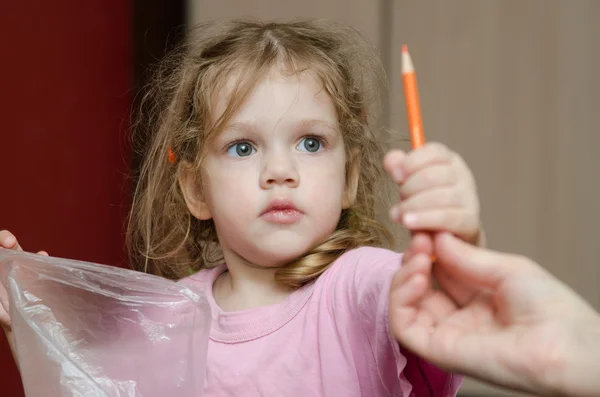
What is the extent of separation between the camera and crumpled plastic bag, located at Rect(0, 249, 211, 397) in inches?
33.3

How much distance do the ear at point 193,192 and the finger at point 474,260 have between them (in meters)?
0.52

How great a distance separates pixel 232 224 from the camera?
984 millimetres

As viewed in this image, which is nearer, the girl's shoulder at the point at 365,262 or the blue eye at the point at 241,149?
the girl's shoulder at the point at 365,262

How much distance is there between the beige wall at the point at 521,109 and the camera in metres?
1.92

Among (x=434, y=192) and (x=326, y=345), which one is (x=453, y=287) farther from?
(x=326, y=345)

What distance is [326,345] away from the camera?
2.93 ft

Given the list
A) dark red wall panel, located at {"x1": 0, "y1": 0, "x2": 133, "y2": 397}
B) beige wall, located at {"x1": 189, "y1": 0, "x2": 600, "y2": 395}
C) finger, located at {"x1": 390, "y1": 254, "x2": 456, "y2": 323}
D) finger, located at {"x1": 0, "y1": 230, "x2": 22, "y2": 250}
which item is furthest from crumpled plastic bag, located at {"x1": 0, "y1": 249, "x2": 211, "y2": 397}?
beige wall, located at {"x1": 189, "y1": 0, "x2": 600, "y2": 395}

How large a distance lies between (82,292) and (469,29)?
133 centimetres

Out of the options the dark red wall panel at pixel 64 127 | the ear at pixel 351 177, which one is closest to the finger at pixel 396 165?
the ear at pixel 351 177

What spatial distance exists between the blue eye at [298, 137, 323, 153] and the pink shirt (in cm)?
14

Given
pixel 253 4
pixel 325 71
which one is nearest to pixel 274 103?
pixel 325 71

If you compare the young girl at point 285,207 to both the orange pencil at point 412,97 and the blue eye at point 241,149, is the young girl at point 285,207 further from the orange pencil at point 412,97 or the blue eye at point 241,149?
the orange pencil at point 412,97

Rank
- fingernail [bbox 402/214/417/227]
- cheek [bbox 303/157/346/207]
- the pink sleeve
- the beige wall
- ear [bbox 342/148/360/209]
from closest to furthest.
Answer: fingernail [bbox 402/214/417/227] → the pink sleeve → cheek [bbox 303/157/346/207] → ear [bbox 342/148/360/209] → the beige wall

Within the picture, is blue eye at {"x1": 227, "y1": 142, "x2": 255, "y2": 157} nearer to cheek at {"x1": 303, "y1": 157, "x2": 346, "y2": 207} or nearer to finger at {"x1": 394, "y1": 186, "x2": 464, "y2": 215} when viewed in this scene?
cheek at {"x1": 303, "y1": 157, "x2": 346, "y2": 207}
